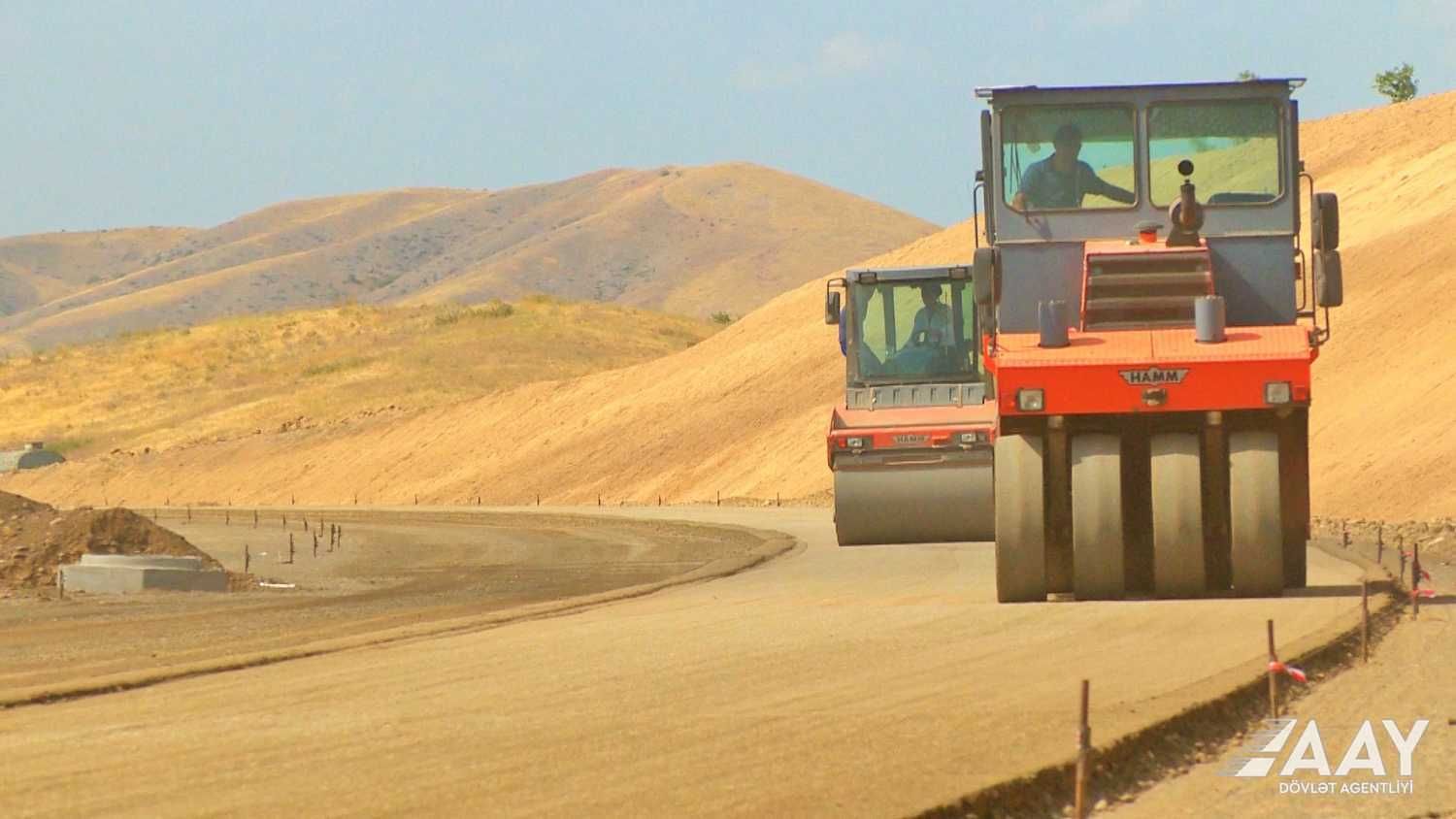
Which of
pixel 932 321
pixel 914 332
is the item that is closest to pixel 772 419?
pixel 914 332

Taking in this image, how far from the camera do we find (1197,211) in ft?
69.4

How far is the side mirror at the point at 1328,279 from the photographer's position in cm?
1970

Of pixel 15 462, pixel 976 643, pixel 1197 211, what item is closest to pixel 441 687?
pixel 976 643

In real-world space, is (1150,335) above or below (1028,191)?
below

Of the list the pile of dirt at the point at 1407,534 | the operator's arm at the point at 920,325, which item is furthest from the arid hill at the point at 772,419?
the operator's arm at the point at 920,325

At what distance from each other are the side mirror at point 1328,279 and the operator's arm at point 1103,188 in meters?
2.18

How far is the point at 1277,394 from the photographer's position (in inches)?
766

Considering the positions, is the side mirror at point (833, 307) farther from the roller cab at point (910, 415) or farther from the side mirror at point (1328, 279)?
the side mirror at point (1328, 279)

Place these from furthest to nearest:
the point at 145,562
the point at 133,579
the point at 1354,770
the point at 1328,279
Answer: the point at 145,562
the point at 133,579
the point at 1328,279
the point at 1354,770

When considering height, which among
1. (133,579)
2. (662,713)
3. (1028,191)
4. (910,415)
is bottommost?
(133,579)

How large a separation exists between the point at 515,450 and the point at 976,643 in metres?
63.2

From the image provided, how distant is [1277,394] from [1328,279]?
116cm

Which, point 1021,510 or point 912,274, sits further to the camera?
point 912,274

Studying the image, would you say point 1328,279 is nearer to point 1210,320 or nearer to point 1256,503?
point 1210,320
